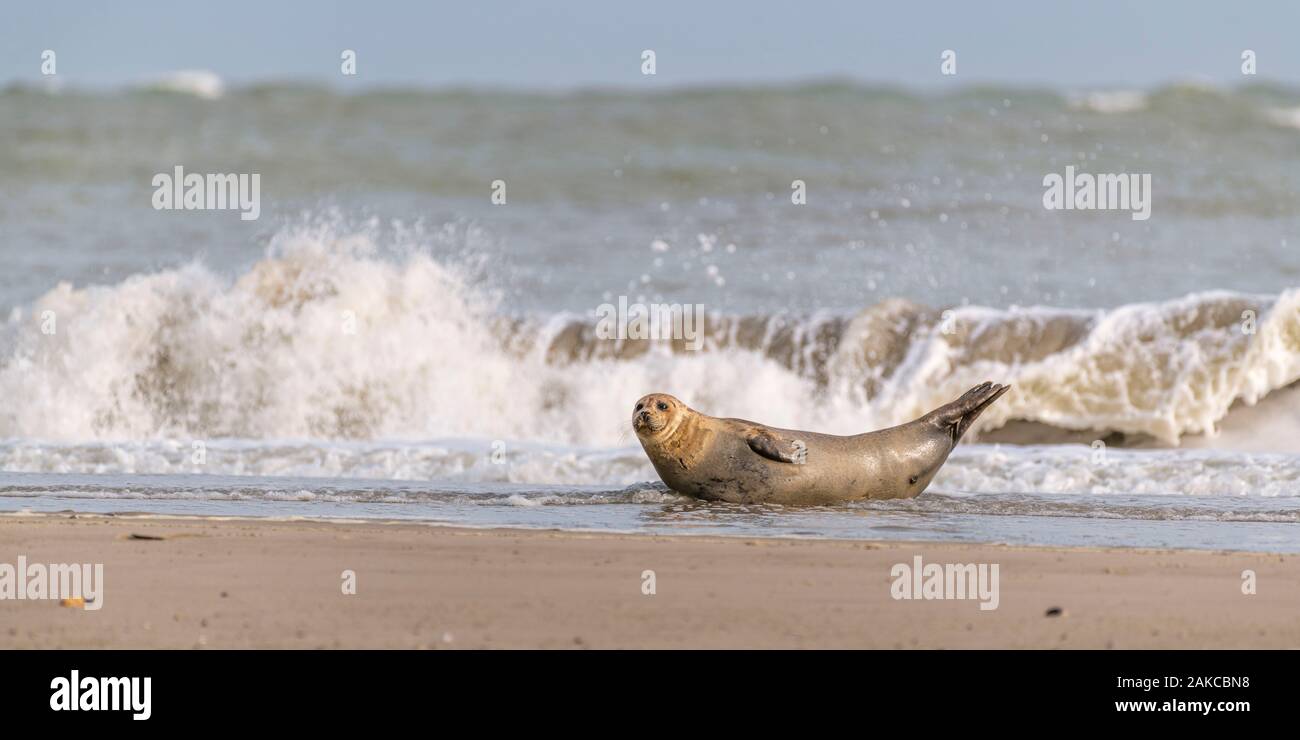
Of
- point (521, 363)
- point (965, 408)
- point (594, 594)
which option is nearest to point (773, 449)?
point (965, 408)

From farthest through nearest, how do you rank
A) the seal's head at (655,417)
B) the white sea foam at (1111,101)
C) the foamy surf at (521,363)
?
the white sea foam at (1111,101)
the foamy surf at (521,363)
the seal's head at (655,417)

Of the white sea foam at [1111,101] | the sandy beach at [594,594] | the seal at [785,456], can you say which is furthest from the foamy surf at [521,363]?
Result: the white sea foam at [1111,101]

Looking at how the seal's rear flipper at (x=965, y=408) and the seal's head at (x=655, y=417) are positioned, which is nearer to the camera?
the seal's head at (x=655, y=417)

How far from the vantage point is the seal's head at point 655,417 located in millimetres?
7672

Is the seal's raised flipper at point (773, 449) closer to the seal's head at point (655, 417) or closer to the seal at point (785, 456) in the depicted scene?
the seal at point (785, 456)

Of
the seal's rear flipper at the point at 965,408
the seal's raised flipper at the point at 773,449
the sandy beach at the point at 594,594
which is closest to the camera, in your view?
the sandy beach at the point at 594,594

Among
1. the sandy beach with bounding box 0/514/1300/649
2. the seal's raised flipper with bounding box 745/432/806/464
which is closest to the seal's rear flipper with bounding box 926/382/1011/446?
the seal's raised flipper with bounding box 745/432/806/464

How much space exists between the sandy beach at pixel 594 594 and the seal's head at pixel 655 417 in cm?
113

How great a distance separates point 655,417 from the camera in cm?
768

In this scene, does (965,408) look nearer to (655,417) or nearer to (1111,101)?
(655,417)

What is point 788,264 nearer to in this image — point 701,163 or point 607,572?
point 701,163

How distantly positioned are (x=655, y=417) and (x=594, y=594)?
254 centimetres

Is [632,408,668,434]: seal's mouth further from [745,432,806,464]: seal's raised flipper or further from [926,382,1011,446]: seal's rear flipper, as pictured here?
[926,382,1011,446]: seal's rear flipper
